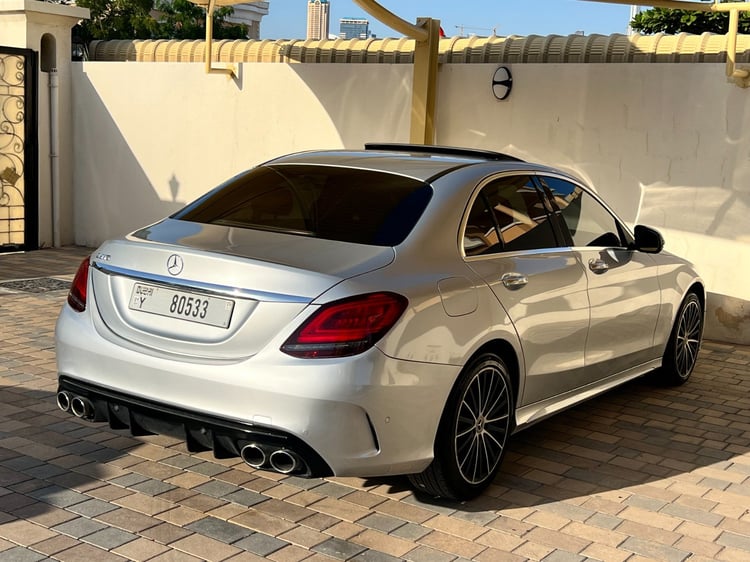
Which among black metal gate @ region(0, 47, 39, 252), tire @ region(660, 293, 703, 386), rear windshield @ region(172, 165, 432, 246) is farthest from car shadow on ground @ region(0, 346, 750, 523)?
black metal gate @ region(0, 47, 39, 252)

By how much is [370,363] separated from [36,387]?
3.16 m

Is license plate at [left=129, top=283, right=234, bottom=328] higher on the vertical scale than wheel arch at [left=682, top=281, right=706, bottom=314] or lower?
higher

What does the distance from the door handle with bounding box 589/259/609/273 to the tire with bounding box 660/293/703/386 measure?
143 centimetres

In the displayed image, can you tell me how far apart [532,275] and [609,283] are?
0.93 metres

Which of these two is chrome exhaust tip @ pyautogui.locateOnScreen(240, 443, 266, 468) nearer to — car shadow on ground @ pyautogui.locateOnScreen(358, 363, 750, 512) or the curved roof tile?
car shadow on ground @ pyautogui.locateOnScreen(358, 363, 750, 512)

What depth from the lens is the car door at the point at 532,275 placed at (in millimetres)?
4625

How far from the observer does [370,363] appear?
3.79 meters

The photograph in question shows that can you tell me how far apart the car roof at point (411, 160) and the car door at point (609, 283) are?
0.39 m

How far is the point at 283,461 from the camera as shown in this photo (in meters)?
3.82

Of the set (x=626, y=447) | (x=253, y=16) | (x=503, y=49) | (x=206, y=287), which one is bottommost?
(x=626, y=447)

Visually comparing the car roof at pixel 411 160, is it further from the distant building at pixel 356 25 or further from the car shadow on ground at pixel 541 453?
the distant building at pixel 356 25

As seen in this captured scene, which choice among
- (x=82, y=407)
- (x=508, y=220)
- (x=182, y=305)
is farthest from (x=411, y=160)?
(x=82, y=407)

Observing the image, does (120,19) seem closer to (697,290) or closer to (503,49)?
(503,49)

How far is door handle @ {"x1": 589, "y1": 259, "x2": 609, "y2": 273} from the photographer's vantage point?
545 centimetres
